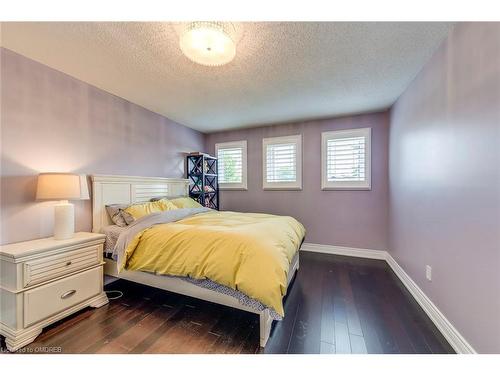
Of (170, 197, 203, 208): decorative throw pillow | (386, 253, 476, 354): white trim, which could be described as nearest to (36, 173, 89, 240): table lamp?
(170, 197, 203, 208): decorative throw pillow

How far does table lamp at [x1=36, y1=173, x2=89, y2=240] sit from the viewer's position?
1.78 m

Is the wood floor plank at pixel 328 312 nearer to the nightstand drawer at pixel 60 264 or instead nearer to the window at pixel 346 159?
the window at pixel 346 159

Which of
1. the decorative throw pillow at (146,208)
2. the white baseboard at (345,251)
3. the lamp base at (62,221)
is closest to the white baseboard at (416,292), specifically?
the white baseboard at (345,251)

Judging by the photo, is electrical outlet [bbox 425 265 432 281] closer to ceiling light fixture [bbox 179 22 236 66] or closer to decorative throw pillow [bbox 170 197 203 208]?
ceiling light fixture [bbox 179 22 236 66]

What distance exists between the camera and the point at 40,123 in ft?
6.46

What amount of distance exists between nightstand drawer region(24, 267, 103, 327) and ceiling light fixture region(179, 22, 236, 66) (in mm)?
2173

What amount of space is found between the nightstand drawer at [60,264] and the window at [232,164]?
103 inches

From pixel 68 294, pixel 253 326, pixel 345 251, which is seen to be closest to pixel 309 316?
pixel 253 326

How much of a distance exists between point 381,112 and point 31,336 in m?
4.73

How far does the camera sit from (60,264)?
1.72 metres

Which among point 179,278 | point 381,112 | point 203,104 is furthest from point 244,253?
point 381,112

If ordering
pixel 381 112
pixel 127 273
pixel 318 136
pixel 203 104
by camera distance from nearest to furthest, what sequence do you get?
pixel 127 273, pixel 203 104, pixel 381 112, pixel 318 136
